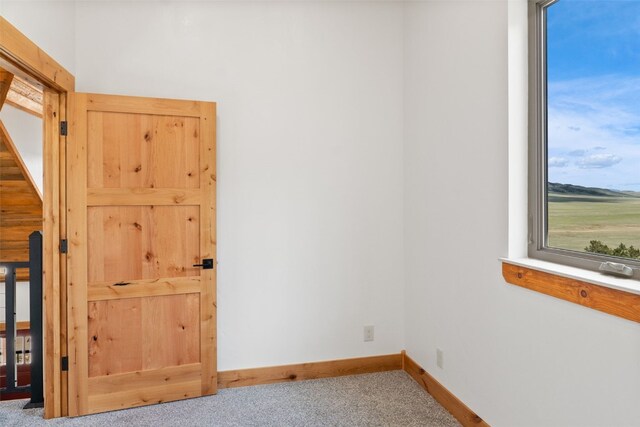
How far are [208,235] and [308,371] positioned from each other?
1.26m

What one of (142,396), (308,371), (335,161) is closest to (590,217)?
(335,161)

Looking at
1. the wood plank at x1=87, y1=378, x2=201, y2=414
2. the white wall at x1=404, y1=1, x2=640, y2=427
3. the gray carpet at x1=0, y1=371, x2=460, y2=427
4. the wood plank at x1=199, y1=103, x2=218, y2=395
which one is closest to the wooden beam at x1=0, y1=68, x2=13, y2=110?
the wood plank at x1=199, y1=103, x2=218, y2=395

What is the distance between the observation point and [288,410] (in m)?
2.51

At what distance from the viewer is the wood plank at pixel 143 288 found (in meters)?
2.53

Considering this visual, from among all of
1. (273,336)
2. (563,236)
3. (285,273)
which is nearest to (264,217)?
(285,273)

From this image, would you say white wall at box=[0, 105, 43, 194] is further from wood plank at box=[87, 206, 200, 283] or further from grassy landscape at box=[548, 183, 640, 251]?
grassy landscape at box=[548, 183, 640, 251]

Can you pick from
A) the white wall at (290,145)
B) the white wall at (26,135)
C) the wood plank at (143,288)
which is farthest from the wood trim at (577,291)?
the white wall at (26,135)

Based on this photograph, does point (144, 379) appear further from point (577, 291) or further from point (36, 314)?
point (577, 291)

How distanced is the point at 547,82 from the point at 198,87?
2.17 meters

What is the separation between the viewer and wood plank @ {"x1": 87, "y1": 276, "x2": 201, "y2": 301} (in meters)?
2.53

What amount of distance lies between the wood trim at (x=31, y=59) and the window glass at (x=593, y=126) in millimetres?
2521

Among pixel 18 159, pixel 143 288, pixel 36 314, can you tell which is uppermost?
pixel 18 159

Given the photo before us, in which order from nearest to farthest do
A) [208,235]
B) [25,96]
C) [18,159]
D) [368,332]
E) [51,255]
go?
1. [51,255]
2. [208,235]
3. [368,332]
4. [25,96]
5. [18,159]

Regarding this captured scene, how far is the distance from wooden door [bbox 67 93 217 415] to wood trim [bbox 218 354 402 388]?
18 centimetres
